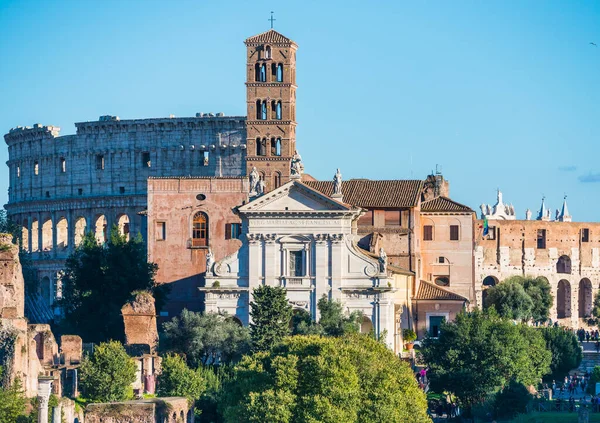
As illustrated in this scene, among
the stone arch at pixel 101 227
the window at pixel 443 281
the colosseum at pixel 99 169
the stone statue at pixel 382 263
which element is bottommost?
the window at pixel 443 281

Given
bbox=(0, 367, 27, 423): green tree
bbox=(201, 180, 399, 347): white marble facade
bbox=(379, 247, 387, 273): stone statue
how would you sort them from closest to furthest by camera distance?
bbox=(0, 367, 27, 423): green tree
bbox=(379, 247, 387, 273): stone statue
bbox=(201, 180, 399, 347): white marble facade

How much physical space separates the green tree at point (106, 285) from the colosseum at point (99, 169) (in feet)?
85.7

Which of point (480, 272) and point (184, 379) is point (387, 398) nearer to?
point (184, 379)

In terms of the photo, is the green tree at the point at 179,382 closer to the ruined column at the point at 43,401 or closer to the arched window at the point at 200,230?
the ruined column at the point at 43,401

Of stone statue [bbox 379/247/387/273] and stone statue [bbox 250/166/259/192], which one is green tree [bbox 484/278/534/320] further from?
stone statue [bbox 250/166/259/192]

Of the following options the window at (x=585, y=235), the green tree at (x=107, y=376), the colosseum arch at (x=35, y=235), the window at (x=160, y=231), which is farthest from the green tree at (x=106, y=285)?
the window at (x=585, y=235)

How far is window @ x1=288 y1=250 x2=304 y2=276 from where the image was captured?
7519 centimetres

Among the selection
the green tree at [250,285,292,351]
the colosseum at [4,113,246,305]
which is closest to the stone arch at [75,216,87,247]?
the colosseum at [4,113,246,305]

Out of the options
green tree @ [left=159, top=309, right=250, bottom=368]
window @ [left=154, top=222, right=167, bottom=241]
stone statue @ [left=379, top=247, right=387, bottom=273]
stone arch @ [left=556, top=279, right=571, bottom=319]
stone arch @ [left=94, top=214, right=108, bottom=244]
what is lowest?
green tree @ [left=159, top=309, right=250, bottom=368]

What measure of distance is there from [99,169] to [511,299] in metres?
27.8

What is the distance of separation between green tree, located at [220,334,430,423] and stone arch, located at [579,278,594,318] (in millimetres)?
59734

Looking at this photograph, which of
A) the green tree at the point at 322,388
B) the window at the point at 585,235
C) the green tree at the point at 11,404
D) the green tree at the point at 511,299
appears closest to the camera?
the green tree at the point at 11,404

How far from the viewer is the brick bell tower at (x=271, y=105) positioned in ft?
265

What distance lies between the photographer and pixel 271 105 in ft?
268
